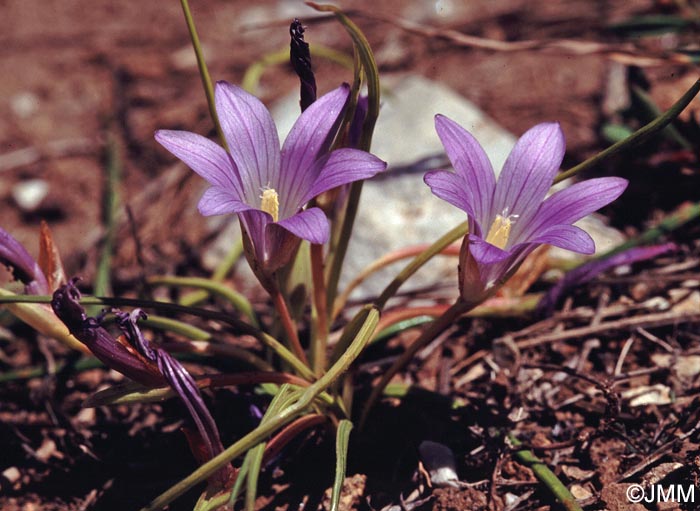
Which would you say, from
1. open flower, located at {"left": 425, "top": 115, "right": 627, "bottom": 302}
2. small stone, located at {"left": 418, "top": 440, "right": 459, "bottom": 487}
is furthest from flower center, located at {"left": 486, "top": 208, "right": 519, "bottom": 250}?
small stone, located at {"left": 418, "top": 440, "right": 459, "bottom": 487}

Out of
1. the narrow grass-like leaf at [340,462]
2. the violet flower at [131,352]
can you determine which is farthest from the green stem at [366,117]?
the violet flower at [131,352]

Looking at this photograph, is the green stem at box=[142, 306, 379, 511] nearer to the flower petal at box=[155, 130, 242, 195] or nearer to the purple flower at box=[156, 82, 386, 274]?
the purple flower at box=[156, 82, 386, 274]

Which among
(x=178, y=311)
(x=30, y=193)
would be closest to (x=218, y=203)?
(x=178, y=311)

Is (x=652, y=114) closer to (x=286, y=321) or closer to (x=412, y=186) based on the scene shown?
(x=412, y=186)

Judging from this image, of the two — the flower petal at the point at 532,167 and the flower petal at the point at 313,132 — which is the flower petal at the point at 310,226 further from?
the flower petal at the point at 532,167

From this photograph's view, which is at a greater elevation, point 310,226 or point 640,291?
point 310,226
